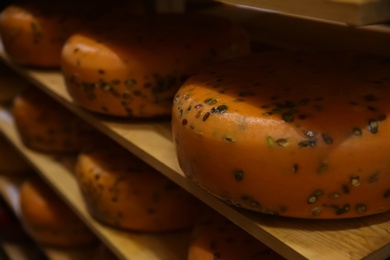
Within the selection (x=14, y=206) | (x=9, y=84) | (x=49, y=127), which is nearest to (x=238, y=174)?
(x=49, y=127)

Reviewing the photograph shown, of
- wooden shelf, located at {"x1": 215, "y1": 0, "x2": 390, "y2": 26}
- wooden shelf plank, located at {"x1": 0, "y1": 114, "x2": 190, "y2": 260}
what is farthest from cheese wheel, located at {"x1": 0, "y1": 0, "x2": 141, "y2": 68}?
wooden shelf, located at {"x1": 215, "y1": 0, "x2": 390, "y2": 26}

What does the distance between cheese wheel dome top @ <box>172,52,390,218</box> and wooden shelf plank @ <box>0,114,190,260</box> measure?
0.37 metres

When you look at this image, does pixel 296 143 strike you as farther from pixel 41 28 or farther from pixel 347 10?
pixel 41 28

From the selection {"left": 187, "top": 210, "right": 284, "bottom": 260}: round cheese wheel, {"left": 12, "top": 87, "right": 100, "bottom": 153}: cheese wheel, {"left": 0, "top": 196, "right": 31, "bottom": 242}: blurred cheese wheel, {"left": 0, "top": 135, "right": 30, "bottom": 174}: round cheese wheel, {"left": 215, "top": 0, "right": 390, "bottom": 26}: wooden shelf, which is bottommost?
{"left": 0, "top": 196, "right": 31, "bottom": 242}: blurred cheese wheel

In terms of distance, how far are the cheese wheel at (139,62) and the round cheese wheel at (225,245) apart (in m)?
0.23

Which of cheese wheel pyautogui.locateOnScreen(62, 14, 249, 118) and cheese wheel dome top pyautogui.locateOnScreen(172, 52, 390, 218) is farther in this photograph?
A: cheese wheel pyautogui.locateOnScreen(62, 14, 249, 118)

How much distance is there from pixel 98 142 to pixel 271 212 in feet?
2.21

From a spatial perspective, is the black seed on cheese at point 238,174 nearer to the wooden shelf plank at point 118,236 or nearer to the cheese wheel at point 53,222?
the wooden shelf plank at point 118,236

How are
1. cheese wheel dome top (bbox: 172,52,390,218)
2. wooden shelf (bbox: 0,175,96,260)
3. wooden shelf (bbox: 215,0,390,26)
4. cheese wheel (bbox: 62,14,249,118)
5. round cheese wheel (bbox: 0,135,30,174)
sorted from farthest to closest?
round cheese wheel (bbox: 0,135,30,174) → wooden shelf (bbox: 0,175,96,260) → cheese wheel (bbox: 62,14,249,118) → cheese wheel dome top (bbox: 172,52,390,218) → wooden shelf (bbox: 215,0,390,26)

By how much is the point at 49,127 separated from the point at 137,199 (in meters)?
0.45

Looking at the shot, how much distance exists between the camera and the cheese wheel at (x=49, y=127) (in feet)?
4.45

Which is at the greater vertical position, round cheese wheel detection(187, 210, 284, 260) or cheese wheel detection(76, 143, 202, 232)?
round cheese wheel detection(187, 210, 284, 260)

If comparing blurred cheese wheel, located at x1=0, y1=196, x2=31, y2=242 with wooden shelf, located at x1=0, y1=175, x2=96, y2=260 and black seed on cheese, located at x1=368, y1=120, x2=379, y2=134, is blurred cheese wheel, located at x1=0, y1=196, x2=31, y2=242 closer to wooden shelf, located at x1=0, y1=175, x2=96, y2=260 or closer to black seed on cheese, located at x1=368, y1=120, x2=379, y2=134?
wooden shelf, located at x1=0, y1=175, x2=96, y2=260

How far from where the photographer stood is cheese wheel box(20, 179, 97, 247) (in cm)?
139
